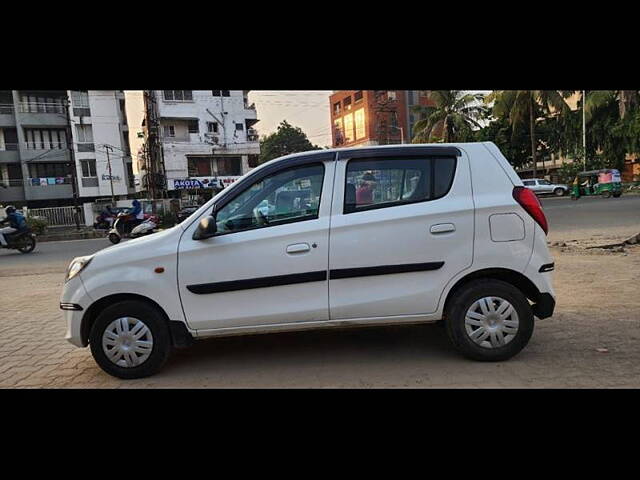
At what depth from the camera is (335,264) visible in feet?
12.3

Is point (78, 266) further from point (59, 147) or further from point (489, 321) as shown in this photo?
point (59, 147)

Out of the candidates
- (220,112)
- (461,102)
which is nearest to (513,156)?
(461,102)

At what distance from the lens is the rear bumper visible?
12.8 feet

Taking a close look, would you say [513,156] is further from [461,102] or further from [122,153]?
[122,153]

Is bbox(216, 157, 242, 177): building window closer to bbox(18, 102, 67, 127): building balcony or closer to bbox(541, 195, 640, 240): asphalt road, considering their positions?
bbox(18, 102, 67, 127): building balcony

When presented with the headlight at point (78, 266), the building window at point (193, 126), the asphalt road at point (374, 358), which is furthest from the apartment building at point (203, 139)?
the headlight at point (78, 266)

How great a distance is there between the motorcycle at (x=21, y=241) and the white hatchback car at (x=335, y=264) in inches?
515

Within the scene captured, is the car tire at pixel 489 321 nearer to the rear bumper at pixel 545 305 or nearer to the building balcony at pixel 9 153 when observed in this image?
the rear bumper at pixel 545 305

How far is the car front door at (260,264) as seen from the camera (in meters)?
3.74

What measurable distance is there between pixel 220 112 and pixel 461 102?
19.5 m

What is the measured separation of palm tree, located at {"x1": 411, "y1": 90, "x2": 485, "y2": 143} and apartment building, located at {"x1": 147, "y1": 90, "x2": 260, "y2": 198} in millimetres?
14654

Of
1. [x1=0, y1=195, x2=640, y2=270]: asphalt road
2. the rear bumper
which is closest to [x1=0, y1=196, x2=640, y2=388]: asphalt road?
the rear bumper

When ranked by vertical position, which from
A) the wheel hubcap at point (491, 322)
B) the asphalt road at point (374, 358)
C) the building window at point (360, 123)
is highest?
the building window at point (360, 123)

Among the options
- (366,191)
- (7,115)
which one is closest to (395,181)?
(366,191)
